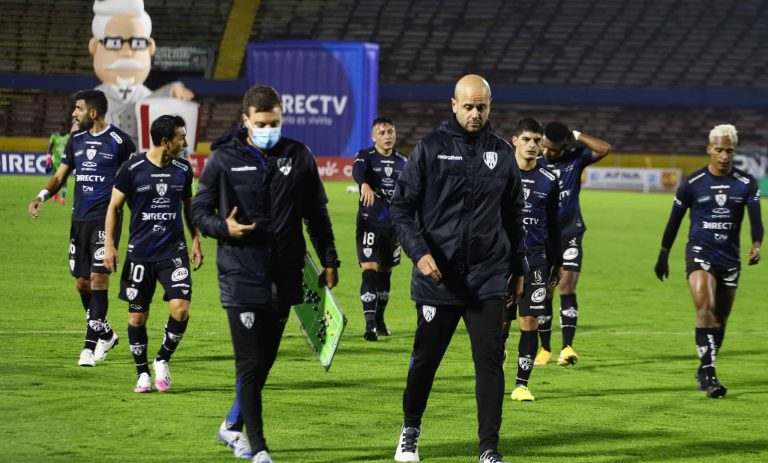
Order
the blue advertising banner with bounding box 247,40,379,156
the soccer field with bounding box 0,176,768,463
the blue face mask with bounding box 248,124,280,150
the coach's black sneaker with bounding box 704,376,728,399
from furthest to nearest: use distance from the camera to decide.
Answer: the blue advertising banner with bounding box 247,40,379,156
the coach's black sneaker with bounding box 704,376,728,399
the soccer field with bounding box 0,176,768,463
the blue face mask with bounding box 248,124,280,150

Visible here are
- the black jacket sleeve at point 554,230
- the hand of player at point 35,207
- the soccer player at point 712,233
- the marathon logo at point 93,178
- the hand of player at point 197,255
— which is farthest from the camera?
the hand of player at point 35,207

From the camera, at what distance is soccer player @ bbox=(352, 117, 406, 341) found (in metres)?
13.9

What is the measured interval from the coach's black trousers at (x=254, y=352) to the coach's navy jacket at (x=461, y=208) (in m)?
0.91

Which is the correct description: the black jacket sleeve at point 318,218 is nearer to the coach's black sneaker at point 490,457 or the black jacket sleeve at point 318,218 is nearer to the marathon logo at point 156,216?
the coach's black sneaker at point 490,457

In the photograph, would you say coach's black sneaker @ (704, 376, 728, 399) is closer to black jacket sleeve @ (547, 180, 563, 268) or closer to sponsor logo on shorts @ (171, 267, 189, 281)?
black jacket sleeve @ (547, 180, 563, 268)

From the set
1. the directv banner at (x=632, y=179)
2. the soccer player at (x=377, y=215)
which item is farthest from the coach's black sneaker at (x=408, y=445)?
the directv banner at (x=632, y=179)

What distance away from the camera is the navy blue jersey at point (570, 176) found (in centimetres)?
1210

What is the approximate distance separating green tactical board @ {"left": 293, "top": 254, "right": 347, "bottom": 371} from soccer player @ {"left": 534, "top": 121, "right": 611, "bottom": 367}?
14.0 ft

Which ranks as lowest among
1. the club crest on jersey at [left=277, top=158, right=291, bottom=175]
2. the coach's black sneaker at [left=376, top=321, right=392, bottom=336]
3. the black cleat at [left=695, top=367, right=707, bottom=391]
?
the coach's black sneaker at [left=376, top=321, right=392, bottom=336]

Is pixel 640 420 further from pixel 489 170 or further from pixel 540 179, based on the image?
pixel 489 170

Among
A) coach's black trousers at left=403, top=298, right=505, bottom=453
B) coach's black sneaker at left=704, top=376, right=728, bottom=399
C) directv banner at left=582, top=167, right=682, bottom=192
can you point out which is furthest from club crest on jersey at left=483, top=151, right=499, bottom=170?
directv banner at left=582, top=167, right=682, bottom=192

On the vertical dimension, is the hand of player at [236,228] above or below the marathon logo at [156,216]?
above

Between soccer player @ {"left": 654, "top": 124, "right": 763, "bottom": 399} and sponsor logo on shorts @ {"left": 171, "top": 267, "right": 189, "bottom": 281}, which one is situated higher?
soccer player @ {"left": 654, "top": 124, "right": 763, "bottom": 399}

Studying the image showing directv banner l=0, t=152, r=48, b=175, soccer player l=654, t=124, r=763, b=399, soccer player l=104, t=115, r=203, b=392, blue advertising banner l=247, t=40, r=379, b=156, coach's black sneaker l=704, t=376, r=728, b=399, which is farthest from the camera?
blue advertising banner l=247, t=40, r=379, b=156
